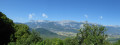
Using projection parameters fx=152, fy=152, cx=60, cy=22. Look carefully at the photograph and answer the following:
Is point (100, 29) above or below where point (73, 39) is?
above

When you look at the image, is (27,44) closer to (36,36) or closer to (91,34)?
(36,36)

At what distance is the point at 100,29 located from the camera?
130 ft

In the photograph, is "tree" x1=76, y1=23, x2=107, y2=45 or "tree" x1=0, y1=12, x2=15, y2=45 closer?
"tree" x1=76, y1=23, x2=107, y2=45

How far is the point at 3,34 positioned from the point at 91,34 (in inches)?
1565

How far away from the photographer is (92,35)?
127ft

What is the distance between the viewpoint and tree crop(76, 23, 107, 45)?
3788 centimetres

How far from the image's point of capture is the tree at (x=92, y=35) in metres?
37.9

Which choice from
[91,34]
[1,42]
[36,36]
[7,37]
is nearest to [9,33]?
[7,37]

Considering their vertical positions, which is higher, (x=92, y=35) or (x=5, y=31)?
(x=5, y=31)

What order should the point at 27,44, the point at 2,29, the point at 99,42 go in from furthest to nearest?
the point at 2,29 → the point at 27,44 → the point at 99,42

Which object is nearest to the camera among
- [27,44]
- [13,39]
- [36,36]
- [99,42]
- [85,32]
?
[99,42]

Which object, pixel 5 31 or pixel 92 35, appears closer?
pixel 92 35

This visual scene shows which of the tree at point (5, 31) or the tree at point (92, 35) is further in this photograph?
the tree at point (5, 31)

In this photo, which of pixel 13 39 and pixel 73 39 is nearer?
pixel 73 39
